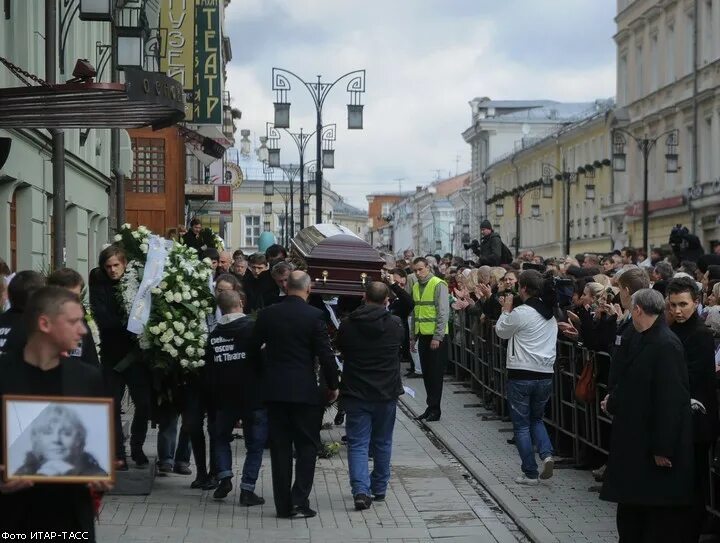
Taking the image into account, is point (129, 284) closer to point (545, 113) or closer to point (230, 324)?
point (230, 324)

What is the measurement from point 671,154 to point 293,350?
43.1 metres

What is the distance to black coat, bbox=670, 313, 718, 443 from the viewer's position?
28.0ft

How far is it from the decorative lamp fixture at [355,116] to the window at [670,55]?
28.4m

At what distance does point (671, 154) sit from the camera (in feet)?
168

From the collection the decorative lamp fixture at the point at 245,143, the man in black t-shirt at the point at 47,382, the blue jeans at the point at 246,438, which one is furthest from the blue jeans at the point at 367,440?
the decorative lamp fixture at the point at 245,143

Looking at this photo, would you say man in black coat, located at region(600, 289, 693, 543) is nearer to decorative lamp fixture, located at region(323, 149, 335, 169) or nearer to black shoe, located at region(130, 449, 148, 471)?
black shoe, located at region(130, 449, 148, 471)

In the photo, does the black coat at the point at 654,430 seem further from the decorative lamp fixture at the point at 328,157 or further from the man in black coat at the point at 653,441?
the decorative lamp fixture at the point at 328,157

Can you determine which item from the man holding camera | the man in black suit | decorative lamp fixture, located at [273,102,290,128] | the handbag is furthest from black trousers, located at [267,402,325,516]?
decorative lamp fixture, located at [273,102,290,128]

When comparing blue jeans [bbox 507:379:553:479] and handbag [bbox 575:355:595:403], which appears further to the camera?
blue jeans [bbox 507:379:553:479]

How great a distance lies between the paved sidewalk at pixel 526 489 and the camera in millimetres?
9801

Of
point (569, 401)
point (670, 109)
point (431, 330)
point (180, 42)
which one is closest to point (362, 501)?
point (569, 401)

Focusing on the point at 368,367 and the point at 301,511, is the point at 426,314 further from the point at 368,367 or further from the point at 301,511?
the point at 301,511

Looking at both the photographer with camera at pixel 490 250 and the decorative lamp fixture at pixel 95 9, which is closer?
the decorative lamp fixture at pixel 95 9

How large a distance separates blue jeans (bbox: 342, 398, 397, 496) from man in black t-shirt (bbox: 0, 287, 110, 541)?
531cm
